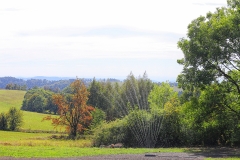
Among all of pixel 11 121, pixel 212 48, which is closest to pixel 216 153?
pixel 212 48

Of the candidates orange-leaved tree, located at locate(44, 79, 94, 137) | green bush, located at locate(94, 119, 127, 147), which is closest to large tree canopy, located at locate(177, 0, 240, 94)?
green bush, located at locate(94, 119, 127, 147)

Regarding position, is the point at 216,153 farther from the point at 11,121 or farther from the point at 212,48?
the point at 11,121

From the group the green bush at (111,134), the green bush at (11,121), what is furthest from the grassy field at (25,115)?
the green bush at (111,134)

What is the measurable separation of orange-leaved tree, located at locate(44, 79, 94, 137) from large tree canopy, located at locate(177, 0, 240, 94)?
37.9 meters

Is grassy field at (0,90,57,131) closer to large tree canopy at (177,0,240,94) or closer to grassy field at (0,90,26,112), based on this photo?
grassy field at (0,90,26,112)

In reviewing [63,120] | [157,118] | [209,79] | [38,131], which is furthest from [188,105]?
[38,131]

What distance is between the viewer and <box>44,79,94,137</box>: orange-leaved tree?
64625mm

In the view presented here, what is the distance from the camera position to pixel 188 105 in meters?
31.1

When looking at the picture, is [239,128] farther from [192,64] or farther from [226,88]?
[192,64]

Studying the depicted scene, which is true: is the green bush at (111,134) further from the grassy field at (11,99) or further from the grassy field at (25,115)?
the grassy field at (11,99)

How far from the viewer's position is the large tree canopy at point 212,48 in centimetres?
2648

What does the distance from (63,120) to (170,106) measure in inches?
1327

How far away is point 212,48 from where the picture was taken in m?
26.7

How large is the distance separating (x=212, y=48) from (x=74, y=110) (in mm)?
44494
